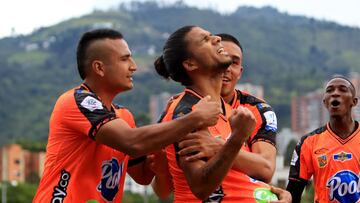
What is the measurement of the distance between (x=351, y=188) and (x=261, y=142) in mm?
3124

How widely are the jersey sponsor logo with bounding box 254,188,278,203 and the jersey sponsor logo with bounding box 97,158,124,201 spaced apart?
1.25m

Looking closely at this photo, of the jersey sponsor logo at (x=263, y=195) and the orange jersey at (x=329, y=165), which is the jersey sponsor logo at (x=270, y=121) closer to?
the jersey sponsor logo at (x=263, y=195)

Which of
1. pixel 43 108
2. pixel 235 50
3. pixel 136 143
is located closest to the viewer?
pixel 136 143

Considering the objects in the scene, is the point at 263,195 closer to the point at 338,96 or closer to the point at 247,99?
the point at 247,99

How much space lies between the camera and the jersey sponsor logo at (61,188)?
7.50m

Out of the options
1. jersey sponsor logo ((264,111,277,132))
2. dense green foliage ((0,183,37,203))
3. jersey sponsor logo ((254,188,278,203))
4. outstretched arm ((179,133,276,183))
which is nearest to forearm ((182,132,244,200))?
outstretched arm ((179,133,276,183))

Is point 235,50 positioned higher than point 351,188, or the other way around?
point 235,50

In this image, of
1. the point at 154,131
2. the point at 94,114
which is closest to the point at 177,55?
the point at 154,131

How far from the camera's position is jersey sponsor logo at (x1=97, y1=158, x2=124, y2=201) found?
298 inches

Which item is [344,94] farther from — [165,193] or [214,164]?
[214,164]

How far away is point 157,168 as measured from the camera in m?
7.75

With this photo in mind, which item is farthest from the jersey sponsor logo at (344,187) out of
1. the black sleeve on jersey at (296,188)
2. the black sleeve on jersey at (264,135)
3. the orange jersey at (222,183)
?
the orange jersey at (222,183)

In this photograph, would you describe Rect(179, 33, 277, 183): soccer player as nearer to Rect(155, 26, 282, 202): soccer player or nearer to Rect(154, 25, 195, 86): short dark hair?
Rect(155, 26, 282, 202): soccer player

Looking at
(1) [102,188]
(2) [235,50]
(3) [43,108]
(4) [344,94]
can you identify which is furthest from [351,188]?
(3) [43,108]
